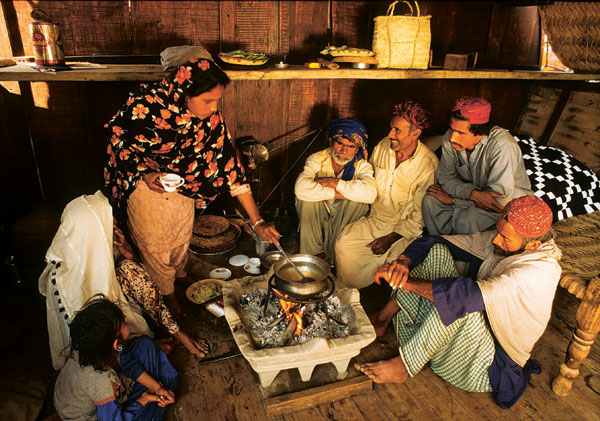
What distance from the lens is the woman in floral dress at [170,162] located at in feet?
8.46

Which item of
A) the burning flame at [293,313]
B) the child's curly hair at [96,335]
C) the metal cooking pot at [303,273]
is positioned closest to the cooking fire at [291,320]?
the burning flame at [293,313]

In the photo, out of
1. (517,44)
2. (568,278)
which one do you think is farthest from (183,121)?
(517,44)

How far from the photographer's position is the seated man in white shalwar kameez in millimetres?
3619

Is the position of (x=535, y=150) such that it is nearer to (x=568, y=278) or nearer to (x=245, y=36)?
(x=568, y=278)

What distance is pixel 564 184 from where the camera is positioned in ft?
11.6

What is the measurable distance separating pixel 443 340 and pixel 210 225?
267cm

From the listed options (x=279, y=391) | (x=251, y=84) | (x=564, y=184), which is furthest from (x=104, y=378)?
(x=564, y=184)

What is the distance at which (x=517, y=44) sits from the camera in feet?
15.0

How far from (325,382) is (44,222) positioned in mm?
2730

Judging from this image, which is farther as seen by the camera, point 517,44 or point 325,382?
point 517,44

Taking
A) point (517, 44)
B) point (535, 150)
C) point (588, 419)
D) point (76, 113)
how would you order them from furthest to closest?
point (517, 44) → point (535, 150) → point (76, 113) → point (588, 419)

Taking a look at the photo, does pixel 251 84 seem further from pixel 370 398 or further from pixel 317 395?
pixel 370 398

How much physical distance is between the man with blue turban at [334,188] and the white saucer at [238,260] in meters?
Answer: 0.61

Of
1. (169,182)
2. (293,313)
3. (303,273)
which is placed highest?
(169,182)
